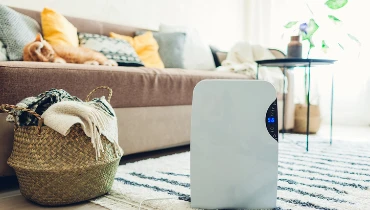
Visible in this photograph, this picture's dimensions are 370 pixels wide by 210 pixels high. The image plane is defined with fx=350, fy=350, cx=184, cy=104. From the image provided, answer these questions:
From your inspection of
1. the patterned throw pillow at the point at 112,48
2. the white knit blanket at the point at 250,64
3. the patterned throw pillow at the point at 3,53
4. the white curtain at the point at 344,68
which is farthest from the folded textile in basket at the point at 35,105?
the white curtain at the point at 344,68

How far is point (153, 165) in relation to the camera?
1512mm

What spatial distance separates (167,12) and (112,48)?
1.08m

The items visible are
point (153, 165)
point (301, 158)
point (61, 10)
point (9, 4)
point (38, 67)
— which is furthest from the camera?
point (61, 10)

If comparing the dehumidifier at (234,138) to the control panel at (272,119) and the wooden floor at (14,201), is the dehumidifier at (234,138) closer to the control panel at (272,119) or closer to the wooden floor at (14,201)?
the control panel at (272,119)

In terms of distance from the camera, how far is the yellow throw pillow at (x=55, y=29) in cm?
189

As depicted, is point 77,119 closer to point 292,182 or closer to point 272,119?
point 272,119

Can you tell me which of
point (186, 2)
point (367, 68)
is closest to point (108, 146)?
point (186, 2)

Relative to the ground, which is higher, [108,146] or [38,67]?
[38,67]

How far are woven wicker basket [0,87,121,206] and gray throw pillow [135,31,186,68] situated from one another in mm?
1496

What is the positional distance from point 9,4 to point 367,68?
2.93 meters

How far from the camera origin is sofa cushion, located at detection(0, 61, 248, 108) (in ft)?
3.89

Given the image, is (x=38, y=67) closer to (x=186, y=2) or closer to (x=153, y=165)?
(x=153, y=165)

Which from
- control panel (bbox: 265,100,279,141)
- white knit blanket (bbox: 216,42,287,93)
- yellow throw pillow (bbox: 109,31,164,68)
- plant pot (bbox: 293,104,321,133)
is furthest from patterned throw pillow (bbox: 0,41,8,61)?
plant pot (bbox: 293,104,321,133)

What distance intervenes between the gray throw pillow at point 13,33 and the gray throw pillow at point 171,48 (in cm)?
91
